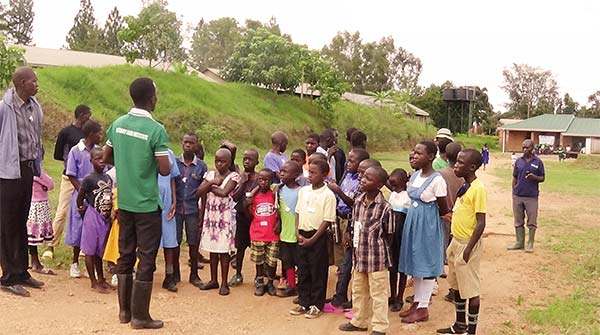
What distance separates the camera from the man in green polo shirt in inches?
167

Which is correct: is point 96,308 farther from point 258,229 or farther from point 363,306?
point 363,306

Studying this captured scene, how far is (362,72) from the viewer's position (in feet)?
210

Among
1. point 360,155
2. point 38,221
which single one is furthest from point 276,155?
point 38,221

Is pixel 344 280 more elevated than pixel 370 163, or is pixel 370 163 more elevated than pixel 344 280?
pixel 370 163

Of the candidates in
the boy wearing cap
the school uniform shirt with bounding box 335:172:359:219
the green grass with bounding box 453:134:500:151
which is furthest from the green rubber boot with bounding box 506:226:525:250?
the green grass with bounding box 453:134:500:151

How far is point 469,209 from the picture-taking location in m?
4.57

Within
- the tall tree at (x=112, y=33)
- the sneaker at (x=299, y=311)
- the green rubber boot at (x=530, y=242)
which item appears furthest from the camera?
the tall tree at (x=112, y=33)

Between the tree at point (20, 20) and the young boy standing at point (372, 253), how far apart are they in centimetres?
5798

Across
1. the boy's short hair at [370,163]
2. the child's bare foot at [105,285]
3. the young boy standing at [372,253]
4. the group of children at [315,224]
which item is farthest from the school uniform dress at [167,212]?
the young boy standing at [372,253]

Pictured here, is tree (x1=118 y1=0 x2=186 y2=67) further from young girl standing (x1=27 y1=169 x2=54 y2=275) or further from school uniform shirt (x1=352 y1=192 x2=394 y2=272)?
school uniform shirt (x1=352 y1=192 x2=394 y2=272)

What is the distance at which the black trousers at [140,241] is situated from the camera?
4.32 m

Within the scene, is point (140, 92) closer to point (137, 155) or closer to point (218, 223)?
point (137, 155)

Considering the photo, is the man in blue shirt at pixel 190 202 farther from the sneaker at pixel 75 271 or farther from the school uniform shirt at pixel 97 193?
the sneaker at pixel 75 271

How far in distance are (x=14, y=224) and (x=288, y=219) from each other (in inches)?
96.0
